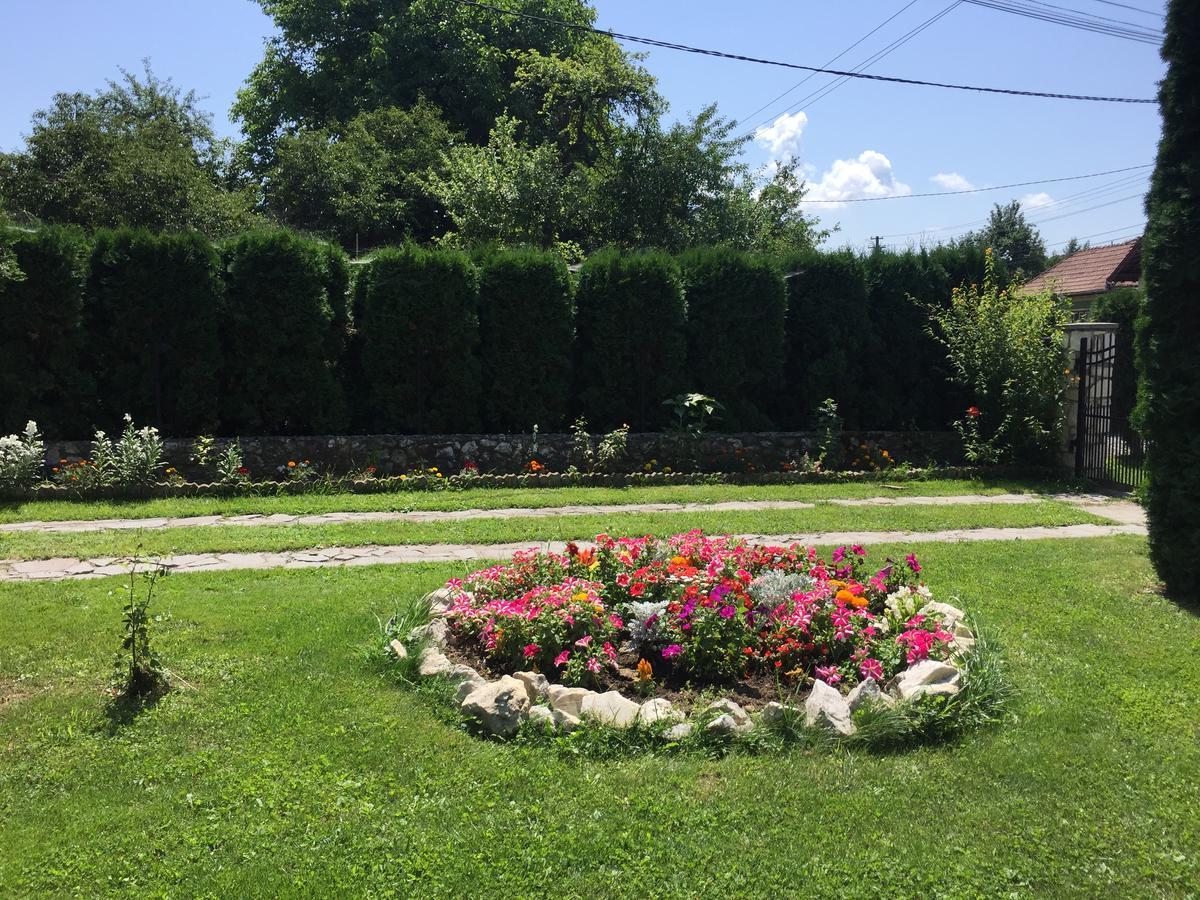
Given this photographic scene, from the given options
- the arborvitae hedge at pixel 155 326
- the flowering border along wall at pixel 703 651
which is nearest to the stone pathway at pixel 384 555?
the flowering border along wall at pixel 703 651

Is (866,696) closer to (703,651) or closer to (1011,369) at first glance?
(703,651)

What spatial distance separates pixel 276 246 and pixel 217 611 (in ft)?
22.2

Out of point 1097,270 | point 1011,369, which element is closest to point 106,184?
point 1011,369

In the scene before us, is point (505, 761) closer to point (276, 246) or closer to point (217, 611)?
point (217, 611)

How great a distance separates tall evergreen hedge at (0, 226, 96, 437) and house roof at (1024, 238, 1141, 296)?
19.9m

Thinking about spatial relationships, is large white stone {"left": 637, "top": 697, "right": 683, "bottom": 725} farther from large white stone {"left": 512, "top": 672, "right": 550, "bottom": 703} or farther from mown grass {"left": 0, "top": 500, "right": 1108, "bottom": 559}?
mown grass {"left": 0, "top": 500, "right": 1108, "bottom": 559}

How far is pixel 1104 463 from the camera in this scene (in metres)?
11.3

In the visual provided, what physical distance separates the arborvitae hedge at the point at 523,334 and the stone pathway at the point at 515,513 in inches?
114

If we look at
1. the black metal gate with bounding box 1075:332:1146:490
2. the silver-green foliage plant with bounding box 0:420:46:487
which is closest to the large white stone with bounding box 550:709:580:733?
the silver-green foliage plant with bounding box 0:420:46:487

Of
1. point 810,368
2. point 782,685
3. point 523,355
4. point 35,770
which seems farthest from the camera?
point 810,368

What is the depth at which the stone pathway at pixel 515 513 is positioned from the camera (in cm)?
841

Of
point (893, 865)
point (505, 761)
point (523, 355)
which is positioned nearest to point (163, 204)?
point (523, 355)

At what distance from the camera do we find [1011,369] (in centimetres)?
1195

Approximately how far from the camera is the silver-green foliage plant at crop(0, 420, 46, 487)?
30.8 ft
